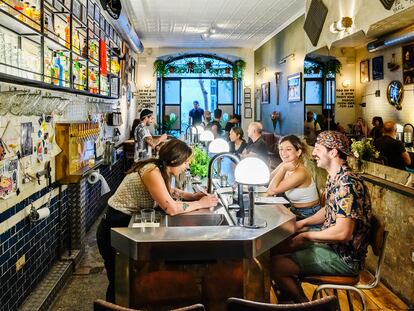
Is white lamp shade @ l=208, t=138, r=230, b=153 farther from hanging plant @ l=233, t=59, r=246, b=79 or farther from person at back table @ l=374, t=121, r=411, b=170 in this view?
hanging plant @ l=233, t=59, r=246, b=79

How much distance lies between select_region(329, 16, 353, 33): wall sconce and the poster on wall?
4.06 meters

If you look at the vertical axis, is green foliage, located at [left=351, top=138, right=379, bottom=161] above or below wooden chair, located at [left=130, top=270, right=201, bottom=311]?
above

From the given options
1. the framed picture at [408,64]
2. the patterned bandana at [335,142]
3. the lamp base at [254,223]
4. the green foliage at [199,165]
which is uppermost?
the framed picture at [408,64]

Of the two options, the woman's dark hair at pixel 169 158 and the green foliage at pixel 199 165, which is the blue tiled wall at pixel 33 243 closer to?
the woman's dark hair at pixel 169 158

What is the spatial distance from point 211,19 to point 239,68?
15.9 ft

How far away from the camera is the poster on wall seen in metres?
2.93

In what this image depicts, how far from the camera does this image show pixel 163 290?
8.31 ft

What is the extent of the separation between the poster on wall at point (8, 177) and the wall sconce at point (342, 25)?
4.06 metres

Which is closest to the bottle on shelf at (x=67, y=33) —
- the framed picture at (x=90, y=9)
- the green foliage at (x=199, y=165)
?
the framed picture at (x=90, y=9)

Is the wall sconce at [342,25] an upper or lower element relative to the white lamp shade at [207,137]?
upper

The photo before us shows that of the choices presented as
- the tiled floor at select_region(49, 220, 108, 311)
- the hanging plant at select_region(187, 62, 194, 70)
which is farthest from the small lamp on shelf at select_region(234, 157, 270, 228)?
the hanging plant at select_region(187, 62, 194, 70)

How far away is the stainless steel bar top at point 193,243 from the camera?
90.9 inches

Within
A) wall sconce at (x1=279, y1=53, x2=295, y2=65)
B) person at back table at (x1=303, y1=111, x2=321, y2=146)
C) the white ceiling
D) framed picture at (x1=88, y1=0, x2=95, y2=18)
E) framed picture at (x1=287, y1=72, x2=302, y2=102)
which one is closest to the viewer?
framed picture at (x1=88, y1=0, x2=95, y2=18)

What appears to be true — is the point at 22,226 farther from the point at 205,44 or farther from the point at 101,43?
the point at 205,44
